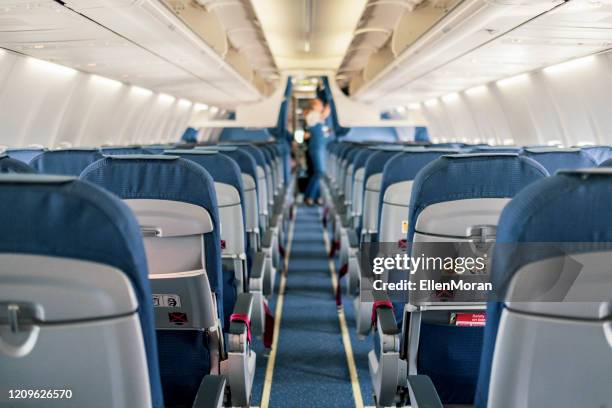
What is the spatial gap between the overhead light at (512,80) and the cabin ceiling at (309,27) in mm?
3289

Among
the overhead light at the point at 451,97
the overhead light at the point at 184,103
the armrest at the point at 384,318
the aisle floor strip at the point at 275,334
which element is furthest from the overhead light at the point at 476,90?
the armrest at the point at 384,318

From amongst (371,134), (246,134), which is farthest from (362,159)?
(246,134)

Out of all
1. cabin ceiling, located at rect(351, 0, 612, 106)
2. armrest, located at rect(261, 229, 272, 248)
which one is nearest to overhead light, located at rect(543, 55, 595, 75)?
cabin ceiling, located at rect(351, 0, 612, 106)

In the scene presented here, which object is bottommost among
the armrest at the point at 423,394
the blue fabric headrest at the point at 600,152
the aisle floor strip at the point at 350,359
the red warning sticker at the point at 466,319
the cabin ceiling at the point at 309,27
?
the aisle floor strip at the point at 350,359

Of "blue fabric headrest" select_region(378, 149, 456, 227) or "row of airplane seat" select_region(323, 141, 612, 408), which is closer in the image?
"row of airplane seat" select_region(323, 141, 612, 408)

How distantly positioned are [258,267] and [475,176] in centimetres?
229

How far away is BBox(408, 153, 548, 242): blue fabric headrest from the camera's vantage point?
7.47 feet

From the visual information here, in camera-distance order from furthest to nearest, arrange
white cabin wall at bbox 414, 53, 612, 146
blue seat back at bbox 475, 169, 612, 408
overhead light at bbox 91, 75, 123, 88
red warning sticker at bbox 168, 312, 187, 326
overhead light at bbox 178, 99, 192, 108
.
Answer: overhead light at bbox 178, 99, 192, 108
overhead light at bbox 91, 75, 123, 88
white cabin wall at bbox 414, 53, 612, 146
red warning sticker at bbox 168, 312, 187, 326
blue seat back at bbox 475, 169, 612, 408

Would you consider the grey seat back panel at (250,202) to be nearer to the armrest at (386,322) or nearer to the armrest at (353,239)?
the armrest at (353,239)

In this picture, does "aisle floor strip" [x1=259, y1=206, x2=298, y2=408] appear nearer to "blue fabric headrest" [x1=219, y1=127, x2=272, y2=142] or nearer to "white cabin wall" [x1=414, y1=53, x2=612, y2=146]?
"white cabin wall" [x1=414, y1=53, x2=612, y2=146]

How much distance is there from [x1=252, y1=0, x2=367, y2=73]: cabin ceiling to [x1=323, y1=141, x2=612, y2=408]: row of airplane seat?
19.8 ft

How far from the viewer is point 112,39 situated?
6371 mm

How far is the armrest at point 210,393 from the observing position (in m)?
1.94

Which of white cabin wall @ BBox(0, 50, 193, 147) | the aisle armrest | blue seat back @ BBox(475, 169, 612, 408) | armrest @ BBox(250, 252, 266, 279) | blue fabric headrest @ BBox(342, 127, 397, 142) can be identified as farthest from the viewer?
blue fabric headrest @ BBox(342, 127, 397, 142)
